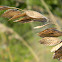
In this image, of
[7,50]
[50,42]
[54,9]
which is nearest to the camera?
[50,42]

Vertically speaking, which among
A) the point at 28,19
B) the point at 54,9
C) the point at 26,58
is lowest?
the point at 26,58

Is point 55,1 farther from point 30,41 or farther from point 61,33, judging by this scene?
point 61,33

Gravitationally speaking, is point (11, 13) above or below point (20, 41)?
above

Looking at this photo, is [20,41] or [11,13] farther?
[20,41]

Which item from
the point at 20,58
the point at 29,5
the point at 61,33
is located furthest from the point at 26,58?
the point at 61,33

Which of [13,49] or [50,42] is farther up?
[50,42]

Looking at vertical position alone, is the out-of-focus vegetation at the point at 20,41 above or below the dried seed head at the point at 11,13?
below

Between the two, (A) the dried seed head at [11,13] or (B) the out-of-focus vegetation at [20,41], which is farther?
(B) the out-of-focus vegetation at [20,41]

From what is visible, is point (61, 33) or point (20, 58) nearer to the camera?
point (61, 33)

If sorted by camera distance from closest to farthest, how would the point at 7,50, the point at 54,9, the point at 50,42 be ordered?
the point at 50,42 → the point at 7,50 → the point at 54,9

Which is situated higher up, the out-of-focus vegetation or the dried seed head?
the dried seed head

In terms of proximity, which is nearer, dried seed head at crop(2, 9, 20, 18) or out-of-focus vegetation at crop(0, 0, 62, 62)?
dried seed head at crop(2, 9, 20, 18)
